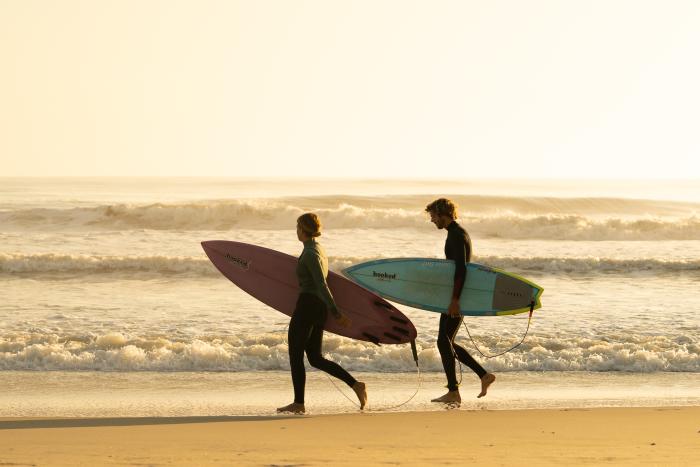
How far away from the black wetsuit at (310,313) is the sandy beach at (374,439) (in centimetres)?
33

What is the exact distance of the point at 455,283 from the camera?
236 inches

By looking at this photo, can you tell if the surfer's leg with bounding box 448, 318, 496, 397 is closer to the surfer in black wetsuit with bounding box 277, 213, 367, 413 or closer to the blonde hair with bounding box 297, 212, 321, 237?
the surfer in black wetsuit with bounding box 277, 213, 367, 413

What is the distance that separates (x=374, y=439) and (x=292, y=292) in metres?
2.38

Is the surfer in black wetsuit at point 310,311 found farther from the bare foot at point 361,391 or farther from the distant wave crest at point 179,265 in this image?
the distant wave crest at point 179,265

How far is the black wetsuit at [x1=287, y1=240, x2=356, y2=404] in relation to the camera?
571cm

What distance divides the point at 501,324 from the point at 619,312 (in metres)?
1.77

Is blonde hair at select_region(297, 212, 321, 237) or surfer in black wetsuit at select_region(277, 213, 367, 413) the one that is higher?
blonde hair at select_region(297, 212, 321, 237)

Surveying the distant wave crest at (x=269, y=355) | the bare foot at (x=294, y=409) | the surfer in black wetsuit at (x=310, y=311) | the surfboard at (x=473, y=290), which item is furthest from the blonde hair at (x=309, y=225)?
the distant wave crest at (x=269, y=355)

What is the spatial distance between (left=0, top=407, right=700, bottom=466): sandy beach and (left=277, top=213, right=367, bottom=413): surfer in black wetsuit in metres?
0.29

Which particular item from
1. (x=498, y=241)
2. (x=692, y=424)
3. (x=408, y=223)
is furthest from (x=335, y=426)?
(x=408, y=223)

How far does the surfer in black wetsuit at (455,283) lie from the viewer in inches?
237

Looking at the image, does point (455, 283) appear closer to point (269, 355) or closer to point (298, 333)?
point (298, 333)

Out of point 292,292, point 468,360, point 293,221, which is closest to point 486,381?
point 468,360

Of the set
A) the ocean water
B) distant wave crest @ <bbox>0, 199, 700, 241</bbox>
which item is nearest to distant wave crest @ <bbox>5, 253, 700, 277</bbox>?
the ocean water
